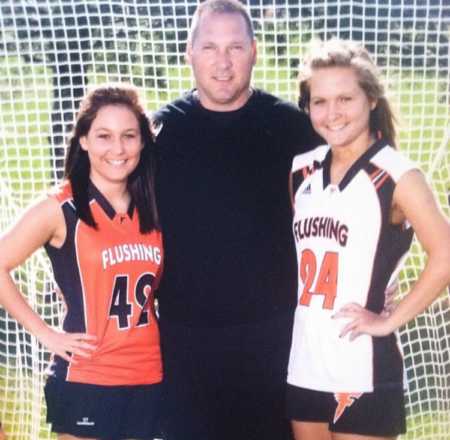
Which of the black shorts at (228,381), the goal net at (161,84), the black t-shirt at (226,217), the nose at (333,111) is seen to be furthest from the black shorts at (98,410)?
the goal net at (161,84)

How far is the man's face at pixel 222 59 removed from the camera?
9.82 ft

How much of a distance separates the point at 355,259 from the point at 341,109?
419 millimetres

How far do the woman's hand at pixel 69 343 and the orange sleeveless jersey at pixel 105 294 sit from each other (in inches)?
1.0

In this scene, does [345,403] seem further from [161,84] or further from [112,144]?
[161,84]

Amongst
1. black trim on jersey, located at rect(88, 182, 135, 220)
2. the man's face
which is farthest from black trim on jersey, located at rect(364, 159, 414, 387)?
black trim on jersey, located at rect(88, 182, 135, 220)

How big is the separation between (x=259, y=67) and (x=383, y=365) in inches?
76.3

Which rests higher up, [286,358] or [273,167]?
[273,167]

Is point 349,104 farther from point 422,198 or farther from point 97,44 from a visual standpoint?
point 97,44

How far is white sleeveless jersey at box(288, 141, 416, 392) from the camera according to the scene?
2.72 metres

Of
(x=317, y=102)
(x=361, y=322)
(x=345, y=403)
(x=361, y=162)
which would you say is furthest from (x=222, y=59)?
(x=345, y=403)

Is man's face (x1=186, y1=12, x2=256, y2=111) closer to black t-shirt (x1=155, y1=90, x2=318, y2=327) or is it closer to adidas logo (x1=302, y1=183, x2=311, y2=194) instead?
black t-shirt (x1=155, y1=90, x2=318, y2=327)

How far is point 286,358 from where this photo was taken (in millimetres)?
3059

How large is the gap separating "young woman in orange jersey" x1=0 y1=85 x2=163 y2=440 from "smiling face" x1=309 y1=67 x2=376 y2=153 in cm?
54

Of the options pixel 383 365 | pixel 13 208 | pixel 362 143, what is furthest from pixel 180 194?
pixel 13 208
